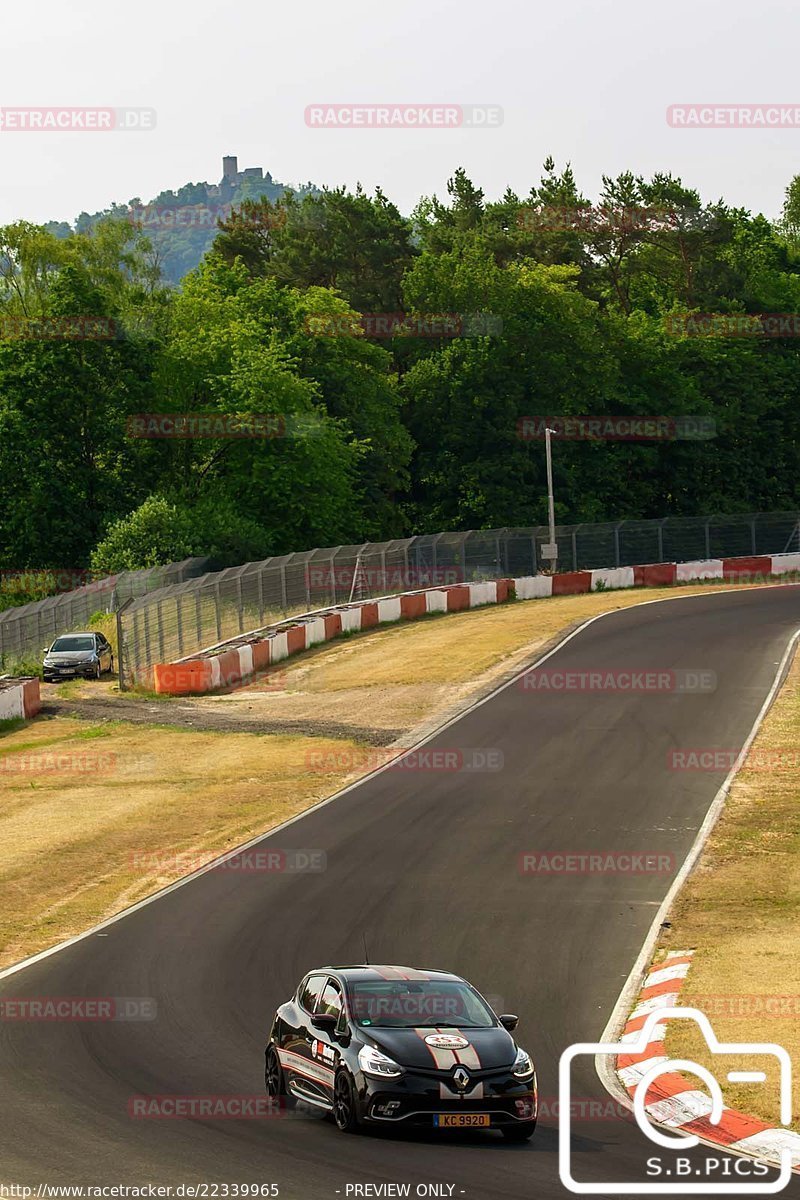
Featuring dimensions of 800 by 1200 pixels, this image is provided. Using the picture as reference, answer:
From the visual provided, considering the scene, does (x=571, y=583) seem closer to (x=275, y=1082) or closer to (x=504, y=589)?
(x=504, y=589)

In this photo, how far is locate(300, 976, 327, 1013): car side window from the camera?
48.6ft

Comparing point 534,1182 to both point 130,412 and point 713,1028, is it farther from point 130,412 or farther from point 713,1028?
point 130,412

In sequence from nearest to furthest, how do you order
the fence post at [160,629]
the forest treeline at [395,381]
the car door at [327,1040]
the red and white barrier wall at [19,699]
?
the car door at [327,1040], the red and white barrier wall at [19,699], the fence post at [160,629], the forest treeline at [395,381]

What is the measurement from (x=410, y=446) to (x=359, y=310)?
21.4 m

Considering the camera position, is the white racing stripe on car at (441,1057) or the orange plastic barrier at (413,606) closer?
the white racing stripe on car at (441,1057)

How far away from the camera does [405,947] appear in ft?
69.1

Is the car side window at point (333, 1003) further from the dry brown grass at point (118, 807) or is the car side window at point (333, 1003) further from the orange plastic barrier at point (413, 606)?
the orange plastic barrier at point (413, 606)

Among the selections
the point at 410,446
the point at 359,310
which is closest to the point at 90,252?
the point at 359,310

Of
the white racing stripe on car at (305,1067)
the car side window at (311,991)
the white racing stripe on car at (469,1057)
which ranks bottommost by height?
the white racing stripe on car at (305,1067)

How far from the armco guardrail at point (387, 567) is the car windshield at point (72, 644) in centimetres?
294

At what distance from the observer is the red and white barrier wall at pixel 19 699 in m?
43.4

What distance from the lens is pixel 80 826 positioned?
30.5m

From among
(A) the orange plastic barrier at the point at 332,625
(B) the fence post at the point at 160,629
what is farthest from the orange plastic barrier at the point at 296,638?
(B) the fence post at the point at 160,629

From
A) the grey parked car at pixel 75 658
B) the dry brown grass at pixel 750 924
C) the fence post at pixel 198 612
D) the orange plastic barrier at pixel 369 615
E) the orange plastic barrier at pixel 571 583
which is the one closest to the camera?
the dry brown grass at pixel 750 924
